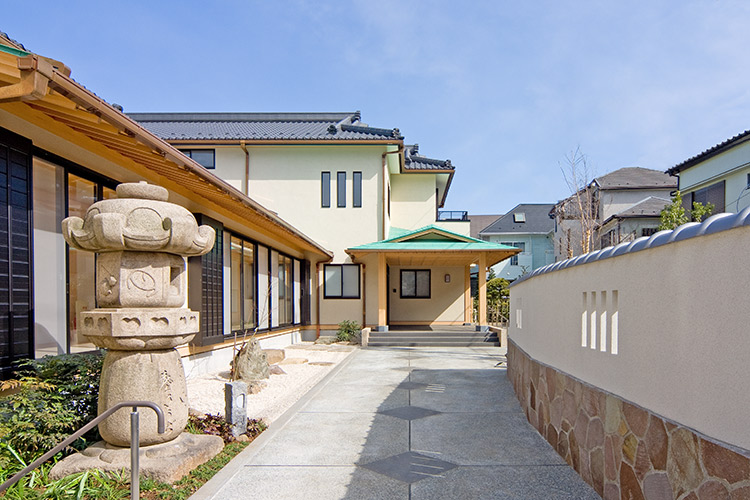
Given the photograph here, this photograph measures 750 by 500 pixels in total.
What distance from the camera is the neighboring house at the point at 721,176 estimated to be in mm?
17719

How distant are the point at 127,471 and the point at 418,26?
8.32 meters

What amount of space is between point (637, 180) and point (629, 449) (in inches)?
1200

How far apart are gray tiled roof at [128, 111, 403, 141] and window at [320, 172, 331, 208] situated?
1.42 meters

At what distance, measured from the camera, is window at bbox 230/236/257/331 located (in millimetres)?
11570

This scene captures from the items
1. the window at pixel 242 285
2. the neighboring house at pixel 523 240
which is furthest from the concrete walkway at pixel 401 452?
the neighboring house at pixel 523 240

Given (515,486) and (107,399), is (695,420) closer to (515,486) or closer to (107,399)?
(515,486)

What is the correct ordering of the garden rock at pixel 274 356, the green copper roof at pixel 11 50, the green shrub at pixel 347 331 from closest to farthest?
1. the green copper roof at pixel 11 50
2. the garden rock at pixel 274 356
3. the green shrub at pixel 347 331

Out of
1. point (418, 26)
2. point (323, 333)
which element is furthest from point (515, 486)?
point (323, 333)

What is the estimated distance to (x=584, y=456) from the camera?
13.6ft

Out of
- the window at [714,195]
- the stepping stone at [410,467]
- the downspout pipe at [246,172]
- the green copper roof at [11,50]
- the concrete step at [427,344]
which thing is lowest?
the concrete step at [427,344]

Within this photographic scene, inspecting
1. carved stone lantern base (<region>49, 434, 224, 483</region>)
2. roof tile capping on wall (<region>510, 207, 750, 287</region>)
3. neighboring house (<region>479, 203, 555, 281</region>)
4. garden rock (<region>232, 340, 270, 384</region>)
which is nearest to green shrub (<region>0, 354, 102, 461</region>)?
carved stone lantern base (<region>49, 434, 224, 483</region>)

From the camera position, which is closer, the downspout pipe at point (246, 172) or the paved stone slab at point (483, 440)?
the paved stone slab at point (483, 440)

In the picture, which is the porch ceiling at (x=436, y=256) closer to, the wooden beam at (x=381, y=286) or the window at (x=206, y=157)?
the wooden beam at (x=381, y=286)

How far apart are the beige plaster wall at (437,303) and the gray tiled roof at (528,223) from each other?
22.1 meters
